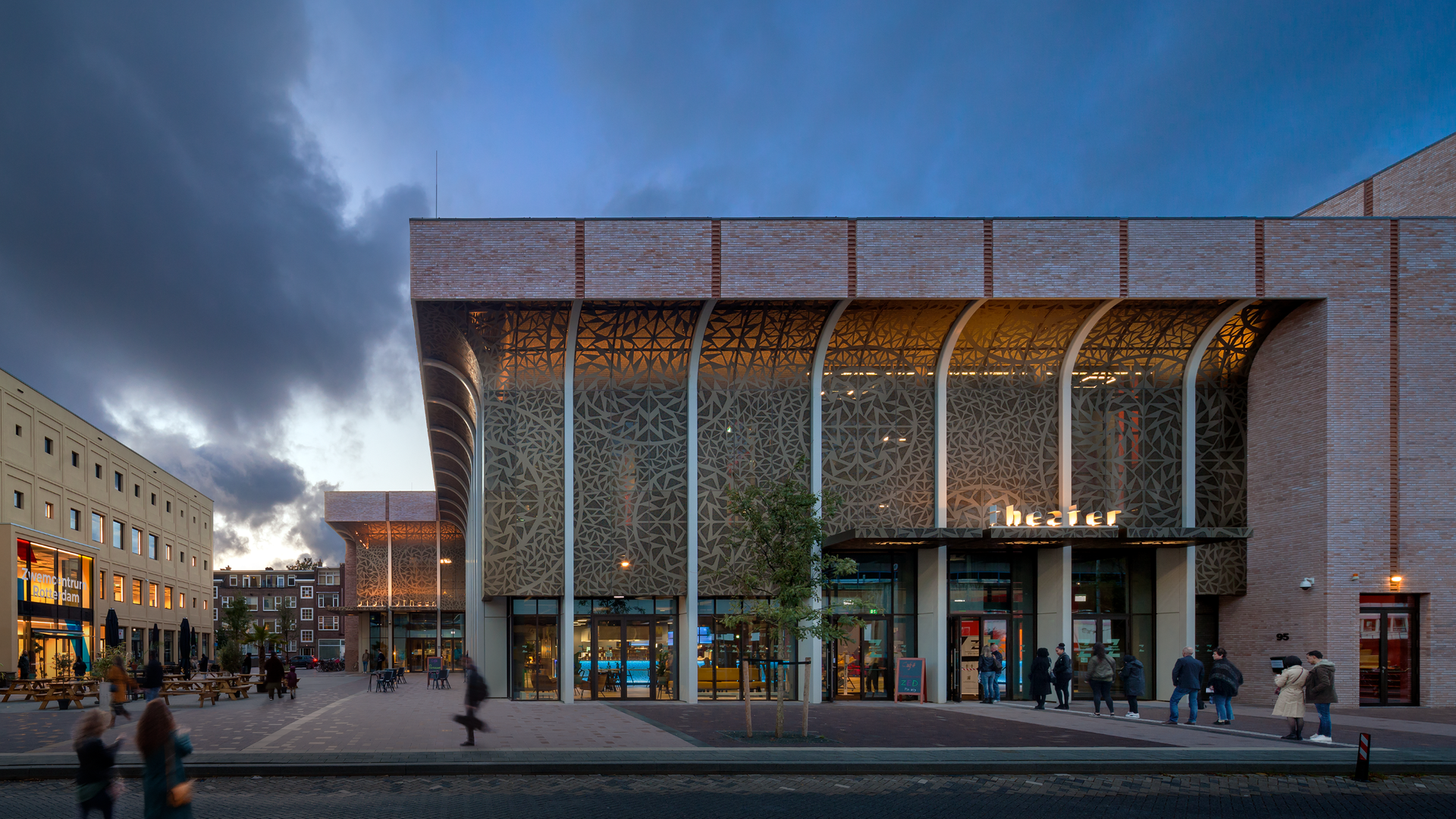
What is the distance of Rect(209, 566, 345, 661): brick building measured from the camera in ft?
360

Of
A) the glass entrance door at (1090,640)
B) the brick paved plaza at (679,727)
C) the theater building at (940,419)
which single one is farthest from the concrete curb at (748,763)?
the glass entrance door at (1090,640)

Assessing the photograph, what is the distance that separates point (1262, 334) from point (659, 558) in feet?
53.1

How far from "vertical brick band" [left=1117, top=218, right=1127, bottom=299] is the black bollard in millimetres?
12544

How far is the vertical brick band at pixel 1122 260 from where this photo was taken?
894 inches

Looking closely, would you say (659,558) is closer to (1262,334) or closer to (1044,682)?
(1044,682)

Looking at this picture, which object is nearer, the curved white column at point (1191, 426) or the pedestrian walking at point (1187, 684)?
the pedestrian walking at point (1187, 684)

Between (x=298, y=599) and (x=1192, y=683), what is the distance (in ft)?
387

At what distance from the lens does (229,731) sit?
58.0 feet

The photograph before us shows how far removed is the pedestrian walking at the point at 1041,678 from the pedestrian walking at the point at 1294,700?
21.0ft

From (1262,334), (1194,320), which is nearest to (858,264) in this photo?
(1194,320)

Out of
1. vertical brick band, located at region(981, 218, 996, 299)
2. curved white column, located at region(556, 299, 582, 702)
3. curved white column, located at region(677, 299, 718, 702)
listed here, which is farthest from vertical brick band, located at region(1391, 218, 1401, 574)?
curved white column, located at region(556, 299, 582, 702)

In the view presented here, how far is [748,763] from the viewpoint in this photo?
1318 centimetres

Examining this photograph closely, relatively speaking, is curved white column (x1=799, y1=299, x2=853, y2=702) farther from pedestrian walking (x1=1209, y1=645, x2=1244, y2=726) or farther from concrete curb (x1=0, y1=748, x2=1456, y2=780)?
concrete curb (x1=0, y1=748, x2=1456, y2=780)

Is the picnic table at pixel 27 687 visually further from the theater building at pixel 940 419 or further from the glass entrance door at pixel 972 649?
the glass entrance door at pixel 972 649
